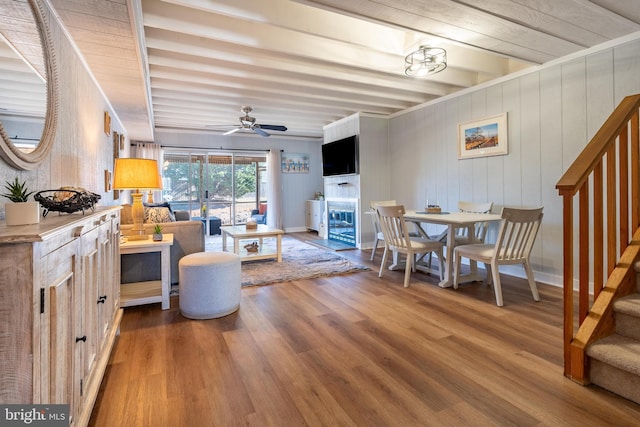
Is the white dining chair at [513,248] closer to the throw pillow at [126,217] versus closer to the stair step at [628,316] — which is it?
the stair step at [628,316]

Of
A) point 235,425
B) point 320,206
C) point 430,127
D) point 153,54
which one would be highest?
point 153,54

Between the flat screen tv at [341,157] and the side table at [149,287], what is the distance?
347 centimetres

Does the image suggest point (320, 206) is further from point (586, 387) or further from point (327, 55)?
point (586, 387)

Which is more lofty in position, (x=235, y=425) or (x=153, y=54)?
(x=153, y=54)

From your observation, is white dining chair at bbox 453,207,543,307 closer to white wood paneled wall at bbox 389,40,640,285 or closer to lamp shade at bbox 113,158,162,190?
white wood paneled wall at bbox 389,40,640,285

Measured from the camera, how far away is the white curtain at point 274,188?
7.52 metres

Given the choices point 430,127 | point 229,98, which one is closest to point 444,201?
point 430,127

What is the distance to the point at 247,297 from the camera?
3.11 metres

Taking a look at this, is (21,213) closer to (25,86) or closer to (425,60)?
(25,86)

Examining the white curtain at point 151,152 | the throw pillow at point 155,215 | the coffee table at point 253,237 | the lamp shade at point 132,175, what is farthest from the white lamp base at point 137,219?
the white curtain at point 151,152

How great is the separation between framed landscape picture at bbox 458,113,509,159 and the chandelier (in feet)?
3.57

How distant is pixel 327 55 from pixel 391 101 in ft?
6.75

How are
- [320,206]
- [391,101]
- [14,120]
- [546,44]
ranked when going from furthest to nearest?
[320,206], [391,101], [546,44], [14,120]

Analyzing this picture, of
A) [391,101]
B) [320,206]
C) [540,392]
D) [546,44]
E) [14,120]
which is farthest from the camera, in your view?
[320,206]
